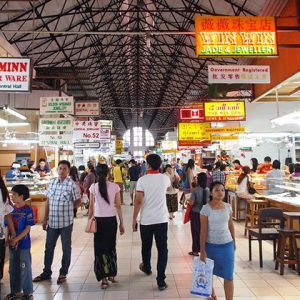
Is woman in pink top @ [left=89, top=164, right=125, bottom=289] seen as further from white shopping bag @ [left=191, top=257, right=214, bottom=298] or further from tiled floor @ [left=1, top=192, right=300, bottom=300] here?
white shopping bag @ [left=191, top=257, right=214, bottom=298]

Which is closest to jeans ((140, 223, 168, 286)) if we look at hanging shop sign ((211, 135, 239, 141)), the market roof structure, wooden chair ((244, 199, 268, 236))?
the market roof structure

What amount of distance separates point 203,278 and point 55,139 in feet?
27.3

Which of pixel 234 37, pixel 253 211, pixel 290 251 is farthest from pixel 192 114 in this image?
pixel 290 251

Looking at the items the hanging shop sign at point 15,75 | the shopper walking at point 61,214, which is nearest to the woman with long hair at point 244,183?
the shopper walking at point 61,214

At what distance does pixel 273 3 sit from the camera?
7.83 metres

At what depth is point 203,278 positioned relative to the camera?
138 inches

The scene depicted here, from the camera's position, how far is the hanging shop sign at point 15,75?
614 centimetres

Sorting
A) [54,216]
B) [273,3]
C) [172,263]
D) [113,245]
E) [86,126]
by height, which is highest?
[273,3]

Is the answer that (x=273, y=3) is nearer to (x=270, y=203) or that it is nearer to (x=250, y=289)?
(x=270, y=203)

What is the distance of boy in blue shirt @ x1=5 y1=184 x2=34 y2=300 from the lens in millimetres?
4012

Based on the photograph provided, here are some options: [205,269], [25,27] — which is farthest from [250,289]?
[25,27]

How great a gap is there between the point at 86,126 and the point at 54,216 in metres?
8.69

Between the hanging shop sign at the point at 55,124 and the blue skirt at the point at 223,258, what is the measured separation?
8242 millimetres

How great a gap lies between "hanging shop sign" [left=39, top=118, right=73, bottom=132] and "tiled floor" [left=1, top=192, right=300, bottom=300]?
4663 millimetres
